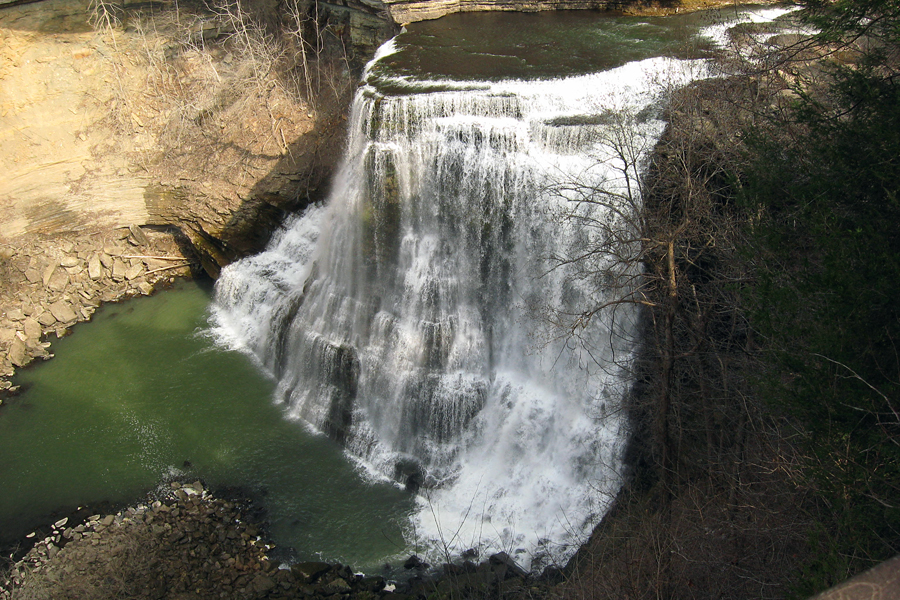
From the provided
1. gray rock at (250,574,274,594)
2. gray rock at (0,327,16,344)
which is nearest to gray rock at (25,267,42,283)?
gray rock at (0,327,16,344)

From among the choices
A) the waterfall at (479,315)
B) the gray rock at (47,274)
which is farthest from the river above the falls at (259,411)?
the gray rock at (47,274)

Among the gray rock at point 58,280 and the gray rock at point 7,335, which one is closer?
the gray rock at point 7,335

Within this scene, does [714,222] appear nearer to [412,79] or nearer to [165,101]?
[412,79]

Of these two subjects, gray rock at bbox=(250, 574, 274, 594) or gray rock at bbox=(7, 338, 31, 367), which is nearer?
gray rock at bbox=(250, 574, 274, 594)

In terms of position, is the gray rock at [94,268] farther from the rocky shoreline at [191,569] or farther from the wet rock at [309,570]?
the wet rock at [309,570]

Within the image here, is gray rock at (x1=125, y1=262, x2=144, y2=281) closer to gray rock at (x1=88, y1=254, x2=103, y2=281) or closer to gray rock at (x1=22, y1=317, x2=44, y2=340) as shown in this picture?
gray rock at (x1=88, y1=254, x2=103, y2=281)

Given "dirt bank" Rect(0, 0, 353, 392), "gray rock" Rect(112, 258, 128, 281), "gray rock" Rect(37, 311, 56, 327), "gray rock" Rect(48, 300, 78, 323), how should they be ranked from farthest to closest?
"gray rock" Rect(112, 258, 128, 281)
"dirt bank" Rect(0, 0, 353, 392)
"gray rock" Rect(48, 300, 78, 323)
"gray rock" Rect(37, 311, 56, 327)
